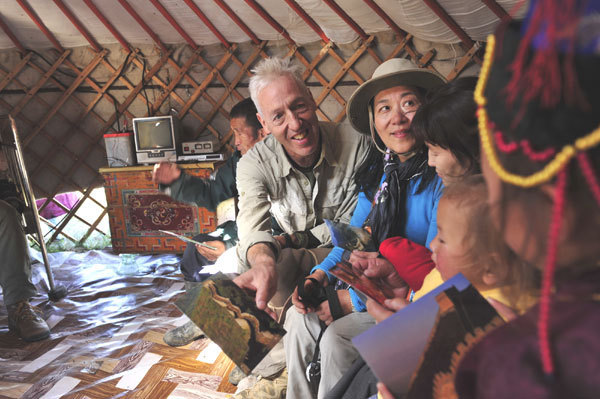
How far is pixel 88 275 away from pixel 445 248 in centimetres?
233

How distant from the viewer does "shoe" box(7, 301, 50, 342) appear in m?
1.61

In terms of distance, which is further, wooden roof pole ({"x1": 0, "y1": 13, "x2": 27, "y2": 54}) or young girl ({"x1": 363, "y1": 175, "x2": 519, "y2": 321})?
wooden roof pole ({"x1": 0, "y1": 13, "x2": 27, "y2": 54})

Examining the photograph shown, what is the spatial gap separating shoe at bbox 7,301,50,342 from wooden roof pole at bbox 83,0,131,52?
5.97 ft

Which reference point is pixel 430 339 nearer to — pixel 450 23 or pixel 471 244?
pixel 471 244

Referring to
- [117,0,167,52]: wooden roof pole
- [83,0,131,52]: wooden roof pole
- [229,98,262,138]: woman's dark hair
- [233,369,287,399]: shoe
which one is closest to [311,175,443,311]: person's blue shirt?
[233,369,287,399]: shoe

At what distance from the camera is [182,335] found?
5.03ft

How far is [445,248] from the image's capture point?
1.85 ft

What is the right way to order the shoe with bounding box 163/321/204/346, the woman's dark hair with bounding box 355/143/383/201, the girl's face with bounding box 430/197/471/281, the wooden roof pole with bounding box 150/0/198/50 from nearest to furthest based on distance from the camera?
the girl's face with bounding box 430/197/471/281
the woman's dark hair with bounding box 355/143/383/201
the shoe with bounding box 163/321/204/346
the wooden roof pole with bounding box 150/0/198/50

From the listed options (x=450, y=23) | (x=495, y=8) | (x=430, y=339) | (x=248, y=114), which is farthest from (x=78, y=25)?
(x=430, y=339)

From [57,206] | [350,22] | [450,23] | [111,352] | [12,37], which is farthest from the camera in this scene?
[57,206]

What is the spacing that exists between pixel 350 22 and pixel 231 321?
212 centimetres

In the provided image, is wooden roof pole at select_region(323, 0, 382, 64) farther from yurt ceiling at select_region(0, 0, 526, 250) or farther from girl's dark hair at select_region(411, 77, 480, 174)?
girl's dark hair at select_region(411, 77, 480, 174)

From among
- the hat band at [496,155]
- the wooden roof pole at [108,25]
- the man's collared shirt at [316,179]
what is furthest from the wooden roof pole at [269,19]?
the hat band at [496,155]

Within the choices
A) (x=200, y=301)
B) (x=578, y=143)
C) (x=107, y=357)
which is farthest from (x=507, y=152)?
(x=107, y=357)
